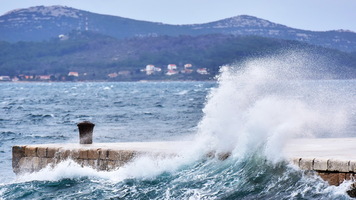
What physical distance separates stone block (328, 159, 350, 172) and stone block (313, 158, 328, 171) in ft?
0.26

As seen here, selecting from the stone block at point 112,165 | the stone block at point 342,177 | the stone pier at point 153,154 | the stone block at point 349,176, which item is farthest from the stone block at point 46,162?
the stone block at point 349,176

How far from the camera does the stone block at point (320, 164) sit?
40.0ft

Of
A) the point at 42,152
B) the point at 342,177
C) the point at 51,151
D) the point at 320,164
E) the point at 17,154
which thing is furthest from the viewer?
the point at 17,154

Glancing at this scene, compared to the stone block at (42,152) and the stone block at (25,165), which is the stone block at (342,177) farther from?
the stone block at (25,165)

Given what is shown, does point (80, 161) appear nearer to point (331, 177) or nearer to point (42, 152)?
point (42, 152)

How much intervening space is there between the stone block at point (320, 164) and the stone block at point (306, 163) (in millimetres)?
83

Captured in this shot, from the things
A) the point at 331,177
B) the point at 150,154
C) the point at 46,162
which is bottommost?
the point at 46,162

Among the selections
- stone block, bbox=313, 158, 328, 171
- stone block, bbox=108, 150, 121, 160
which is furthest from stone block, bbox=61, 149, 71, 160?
stone block, bbox=313, 158, 328, 171

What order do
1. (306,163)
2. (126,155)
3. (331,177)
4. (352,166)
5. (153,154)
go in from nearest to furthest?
1. (352,166)
2. (331,177)
3. (306,163)
4. (153,154)
5. (126,155)

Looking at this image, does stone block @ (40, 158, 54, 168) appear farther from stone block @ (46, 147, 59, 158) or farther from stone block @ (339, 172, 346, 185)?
stone block @ (339, 172, 346, 185)

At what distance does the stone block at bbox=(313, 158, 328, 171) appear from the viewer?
40.0 ft

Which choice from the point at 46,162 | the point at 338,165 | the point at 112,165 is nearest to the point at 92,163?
the point at 112,165

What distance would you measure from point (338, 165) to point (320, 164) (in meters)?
0.34

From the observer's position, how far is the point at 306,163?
12.5 metres
